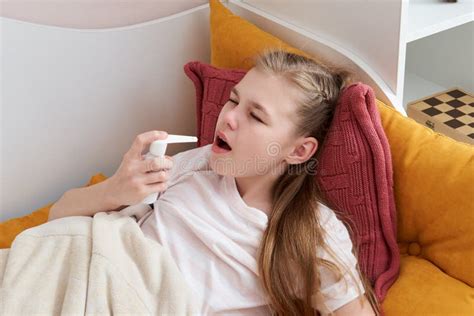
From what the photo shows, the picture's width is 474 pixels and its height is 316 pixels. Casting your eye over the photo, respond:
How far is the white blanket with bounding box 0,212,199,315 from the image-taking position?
3.36 ft

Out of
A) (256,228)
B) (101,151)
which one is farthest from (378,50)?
(101,151)

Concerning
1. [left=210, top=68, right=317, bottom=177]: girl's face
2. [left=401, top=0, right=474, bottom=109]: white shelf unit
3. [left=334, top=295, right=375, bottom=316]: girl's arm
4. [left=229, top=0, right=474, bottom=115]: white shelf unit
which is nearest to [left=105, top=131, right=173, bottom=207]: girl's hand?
[left=210, top=68, right=317, bottom=177]: girl's face

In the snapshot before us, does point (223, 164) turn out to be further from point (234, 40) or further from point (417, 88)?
point (417, 88)

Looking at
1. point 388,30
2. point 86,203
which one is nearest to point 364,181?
point 388,30

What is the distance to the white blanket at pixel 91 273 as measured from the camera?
102cm

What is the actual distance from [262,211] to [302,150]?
0.14 metres

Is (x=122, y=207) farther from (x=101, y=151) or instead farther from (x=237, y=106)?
(x=101, y=151)

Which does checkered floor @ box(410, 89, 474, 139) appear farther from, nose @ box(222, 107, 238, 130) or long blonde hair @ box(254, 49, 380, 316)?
nose @ box(222, 107, 238, 130)

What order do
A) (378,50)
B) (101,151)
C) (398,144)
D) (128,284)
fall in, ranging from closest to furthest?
(128,284) < (398,144) < (378,50) < (101,151)

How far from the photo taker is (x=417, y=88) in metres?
1.81

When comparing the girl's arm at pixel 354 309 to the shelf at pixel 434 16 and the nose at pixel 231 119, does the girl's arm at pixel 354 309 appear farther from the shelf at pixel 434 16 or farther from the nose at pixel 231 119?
the shelf at pixel 434 16

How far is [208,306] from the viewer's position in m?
1.09

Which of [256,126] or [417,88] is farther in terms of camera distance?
[417,88]

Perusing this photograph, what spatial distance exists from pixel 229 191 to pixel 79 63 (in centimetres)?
58
